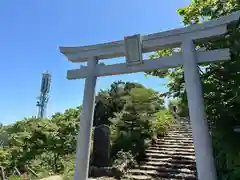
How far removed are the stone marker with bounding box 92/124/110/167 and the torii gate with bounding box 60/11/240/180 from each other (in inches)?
101

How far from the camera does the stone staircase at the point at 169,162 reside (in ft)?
19.1

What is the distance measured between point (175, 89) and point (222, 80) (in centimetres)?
144

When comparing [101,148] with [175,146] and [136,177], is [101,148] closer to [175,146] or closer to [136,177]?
[136,177]

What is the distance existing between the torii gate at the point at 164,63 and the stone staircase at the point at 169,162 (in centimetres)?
245

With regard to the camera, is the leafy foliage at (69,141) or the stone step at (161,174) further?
the leafy foliage at (69,141)

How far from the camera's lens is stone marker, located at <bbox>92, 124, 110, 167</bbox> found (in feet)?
21.6

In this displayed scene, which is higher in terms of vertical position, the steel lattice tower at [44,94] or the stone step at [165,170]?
the steel lattice tower at [44,94]

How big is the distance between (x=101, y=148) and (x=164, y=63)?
151 inches

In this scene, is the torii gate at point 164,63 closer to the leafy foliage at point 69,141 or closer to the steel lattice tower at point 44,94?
the leafy foliage at point 69,141

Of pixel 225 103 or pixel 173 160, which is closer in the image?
pixel 225 103

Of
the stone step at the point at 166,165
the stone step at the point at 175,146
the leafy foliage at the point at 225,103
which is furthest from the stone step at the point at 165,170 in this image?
the stone step at the point at 175,146

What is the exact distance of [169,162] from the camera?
652 cm

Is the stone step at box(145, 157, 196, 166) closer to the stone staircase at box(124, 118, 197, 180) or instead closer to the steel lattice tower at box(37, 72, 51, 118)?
the stone staircase at box(124, 118, 197, 180)

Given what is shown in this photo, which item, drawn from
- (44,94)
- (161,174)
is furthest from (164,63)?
(44,94)
